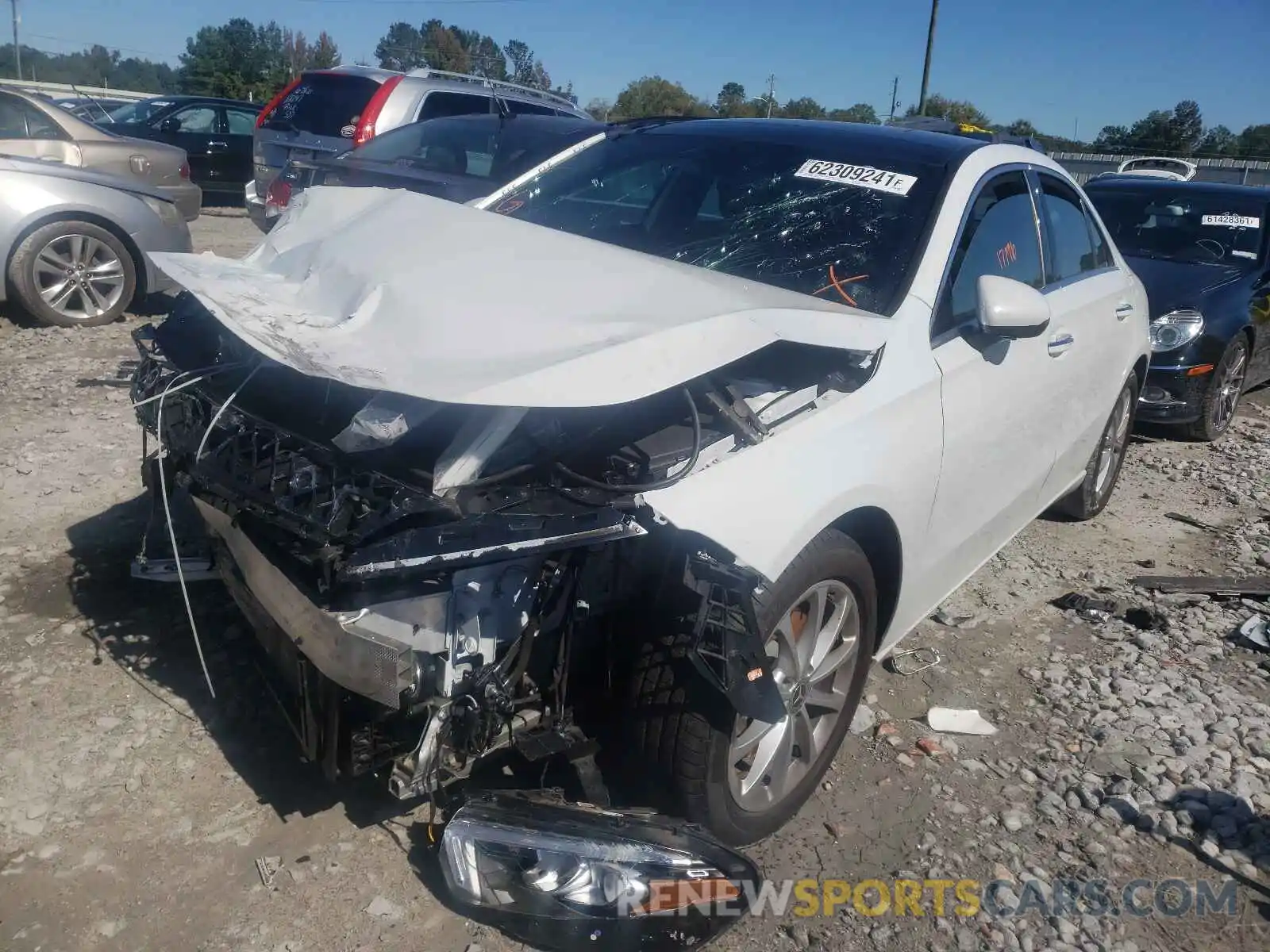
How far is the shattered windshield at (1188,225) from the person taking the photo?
7.66 meters

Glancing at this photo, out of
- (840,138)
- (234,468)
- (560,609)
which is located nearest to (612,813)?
(560,609)

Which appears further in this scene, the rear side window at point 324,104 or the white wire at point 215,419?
the rear side window at point 324,104

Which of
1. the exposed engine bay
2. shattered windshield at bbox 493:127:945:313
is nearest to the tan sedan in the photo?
shattered windshield at bbox 493:127:945:313

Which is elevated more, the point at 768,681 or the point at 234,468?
the point at 234,468

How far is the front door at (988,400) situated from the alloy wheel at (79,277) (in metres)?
6.64

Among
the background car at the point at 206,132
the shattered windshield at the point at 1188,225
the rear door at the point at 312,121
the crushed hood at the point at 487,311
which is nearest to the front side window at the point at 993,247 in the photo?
the crushed hood at the point at 487,311

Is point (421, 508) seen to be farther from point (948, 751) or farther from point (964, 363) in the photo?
point (948, 751)

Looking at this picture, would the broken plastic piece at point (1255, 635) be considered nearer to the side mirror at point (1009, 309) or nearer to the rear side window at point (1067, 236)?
the rear side window at point (1067, 236)

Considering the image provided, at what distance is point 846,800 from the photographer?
304 centimetres

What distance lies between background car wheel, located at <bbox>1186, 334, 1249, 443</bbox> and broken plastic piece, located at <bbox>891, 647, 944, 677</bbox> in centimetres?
424

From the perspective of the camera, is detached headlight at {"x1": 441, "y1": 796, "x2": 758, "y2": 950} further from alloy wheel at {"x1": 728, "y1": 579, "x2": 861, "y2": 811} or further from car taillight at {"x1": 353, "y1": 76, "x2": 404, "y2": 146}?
car taillight at {"x1": 353, "y1": 76, "x2": 404, "y2": 146}

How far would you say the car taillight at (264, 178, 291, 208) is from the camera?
8078 millimetres

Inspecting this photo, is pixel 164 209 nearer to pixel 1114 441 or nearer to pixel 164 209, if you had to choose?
pixel 164 209

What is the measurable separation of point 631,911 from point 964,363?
1890 mm
